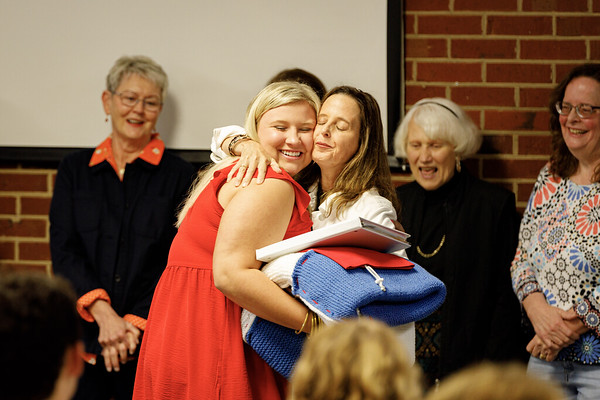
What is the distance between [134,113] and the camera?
114 inches

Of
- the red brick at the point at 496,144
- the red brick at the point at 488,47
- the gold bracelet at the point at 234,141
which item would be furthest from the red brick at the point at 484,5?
the gold bracelet at the point at 234,141

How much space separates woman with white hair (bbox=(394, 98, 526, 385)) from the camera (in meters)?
2.68

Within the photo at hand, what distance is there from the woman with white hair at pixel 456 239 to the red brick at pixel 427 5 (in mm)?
477

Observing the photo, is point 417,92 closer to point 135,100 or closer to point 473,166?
point 473,166

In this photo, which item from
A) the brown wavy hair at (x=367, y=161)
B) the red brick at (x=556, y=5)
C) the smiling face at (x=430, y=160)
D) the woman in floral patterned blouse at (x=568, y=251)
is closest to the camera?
the brown wavy hair at (x=367, y=161)

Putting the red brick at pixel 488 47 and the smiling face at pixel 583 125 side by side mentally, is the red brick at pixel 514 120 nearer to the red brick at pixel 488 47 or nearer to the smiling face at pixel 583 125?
the red brick at pixel 488 47

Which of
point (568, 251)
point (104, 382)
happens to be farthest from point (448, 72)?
point (104, 382)

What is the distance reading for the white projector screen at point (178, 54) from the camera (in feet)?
10.2

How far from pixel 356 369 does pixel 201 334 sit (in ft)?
3.12

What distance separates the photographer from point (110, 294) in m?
2.71

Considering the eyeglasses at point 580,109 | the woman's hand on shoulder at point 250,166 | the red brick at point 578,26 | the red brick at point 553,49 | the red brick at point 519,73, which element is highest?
the red brick at point 578,26

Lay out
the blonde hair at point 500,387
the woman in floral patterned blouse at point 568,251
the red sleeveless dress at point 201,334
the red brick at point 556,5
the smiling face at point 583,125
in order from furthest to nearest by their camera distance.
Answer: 1. the red brick at point 556,5
2. the smiling face at point 583,125
3. the woman in floral patterned blouse at point 568,251
4. the red sleeveless dress at point 201,334
5. the blonde hair at point 500,387

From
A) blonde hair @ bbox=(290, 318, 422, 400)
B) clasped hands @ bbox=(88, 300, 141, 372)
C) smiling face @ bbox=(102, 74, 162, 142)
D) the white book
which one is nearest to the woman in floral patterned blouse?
the white book

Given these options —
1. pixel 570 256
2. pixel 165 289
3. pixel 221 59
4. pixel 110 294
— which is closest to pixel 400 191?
pixel 570 256
